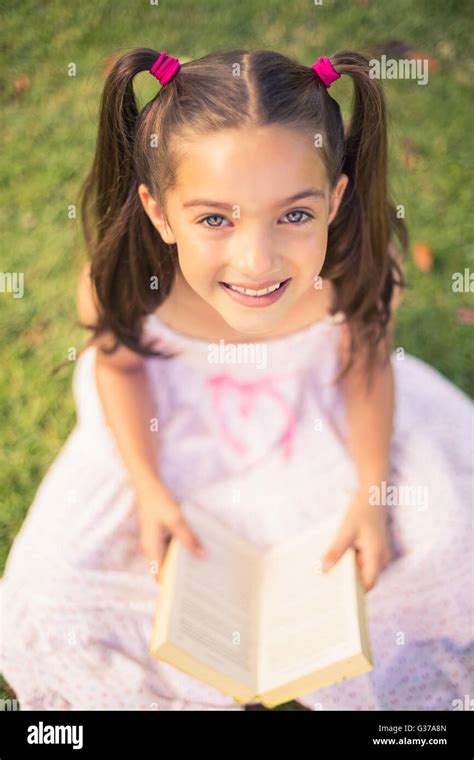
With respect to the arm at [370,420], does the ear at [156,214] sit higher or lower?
higher

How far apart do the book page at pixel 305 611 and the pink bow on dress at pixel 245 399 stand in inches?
7.6

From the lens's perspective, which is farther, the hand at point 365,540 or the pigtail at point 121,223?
the hand at point 365,540

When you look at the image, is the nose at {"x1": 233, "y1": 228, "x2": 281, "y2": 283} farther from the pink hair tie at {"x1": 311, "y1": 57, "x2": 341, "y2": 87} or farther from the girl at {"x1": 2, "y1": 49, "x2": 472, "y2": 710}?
the pink hair tie at {"x1": 311, "y1": 57, "x2": 341, "y2": 87}

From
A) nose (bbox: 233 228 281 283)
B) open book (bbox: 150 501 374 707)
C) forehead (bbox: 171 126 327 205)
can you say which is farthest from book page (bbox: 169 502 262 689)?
forehead (bbox: 171 126 327 205)

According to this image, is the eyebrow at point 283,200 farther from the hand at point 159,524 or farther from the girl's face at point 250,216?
the hand at point 159,524

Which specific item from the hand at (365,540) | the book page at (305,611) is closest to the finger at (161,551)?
the book page at (305,611)

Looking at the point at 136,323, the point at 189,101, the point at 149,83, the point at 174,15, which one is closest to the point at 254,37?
the point at 174,15

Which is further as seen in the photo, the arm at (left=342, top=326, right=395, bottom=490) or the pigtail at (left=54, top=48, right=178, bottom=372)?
the arm at (left=342, top=326, right=395, bottom=490)

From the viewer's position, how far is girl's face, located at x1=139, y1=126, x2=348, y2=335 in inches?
42.5

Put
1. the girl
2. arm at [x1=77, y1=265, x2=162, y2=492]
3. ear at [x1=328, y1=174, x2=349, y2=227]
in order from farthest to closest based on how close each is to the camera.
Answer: arm at [x1=77, y1=265, x2=162, y2=492]
the girl
ear at [x1=328, y1=174, x2=349, y2=227]

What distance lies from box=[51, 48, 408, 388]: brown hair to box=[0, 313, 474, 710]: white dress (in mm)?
92

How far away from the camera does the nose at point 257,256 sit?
1.12 m

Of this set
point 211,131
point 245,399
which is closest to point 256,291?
point 211,131
